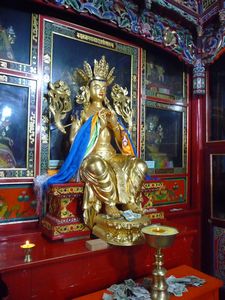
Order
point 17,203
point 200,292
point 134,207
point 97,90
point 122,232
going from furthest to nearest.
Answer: point 97,90
point 17,203
point 134,207
point 122,232
point 200,292

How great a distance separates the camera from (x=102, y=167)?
8.16 ft

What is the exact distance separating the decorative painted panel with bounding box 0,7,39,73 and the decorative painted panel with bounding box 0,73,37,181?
161 mm

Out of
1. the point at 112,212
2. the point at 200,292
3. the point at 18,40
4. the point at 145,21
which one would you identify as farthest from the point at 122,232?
the point at 145,21

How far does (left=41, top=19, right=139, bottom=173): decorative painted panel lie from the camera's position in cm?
310

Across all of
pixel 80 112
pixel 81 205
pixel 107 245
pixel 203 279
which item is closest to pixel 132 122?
pixel 80 112

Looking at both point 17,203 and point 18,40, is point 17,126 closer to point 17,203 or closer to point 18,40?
point 17,203

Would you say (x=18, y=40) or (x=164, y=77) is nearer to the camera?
(x=18, y=40)

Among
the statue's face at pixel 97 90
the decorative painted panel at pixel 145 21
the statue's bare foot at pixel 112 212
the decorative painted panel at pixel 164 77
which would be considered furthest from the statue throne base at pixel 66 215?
the decorative painted panel at pixel 164 77

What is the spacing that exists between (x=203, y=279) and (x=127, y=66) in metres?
2.87

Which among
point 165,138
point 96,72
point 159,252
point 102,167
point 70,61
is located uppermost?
point 70,61

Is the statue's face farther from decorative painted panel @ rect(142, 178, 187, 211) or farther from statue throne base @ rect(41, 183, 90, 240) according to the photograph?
decorative painted panel @ rect(142, 178, 187, 211)

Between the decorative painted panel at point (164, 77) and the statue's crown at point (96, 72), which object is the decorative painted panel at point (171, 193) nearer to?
the decorative painted panel at point (164, 77)

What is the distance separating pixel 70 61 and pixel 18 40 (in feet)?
2.15

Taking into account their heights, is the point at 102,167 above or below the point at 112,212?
above
